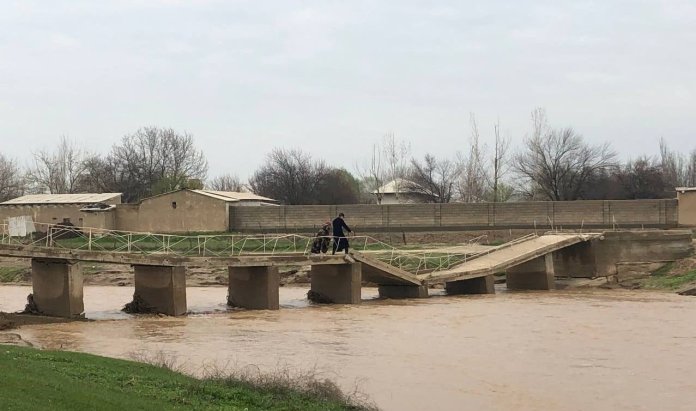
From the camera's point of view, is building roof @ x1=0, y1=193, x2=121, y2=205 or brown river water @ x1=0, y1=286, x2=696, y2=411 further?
building roof @ x1=0, y1=193, x2=121, y2=205

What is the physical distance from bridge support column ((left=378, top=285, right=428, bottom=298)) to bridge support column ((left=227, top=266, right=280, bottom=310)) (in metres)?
6.94

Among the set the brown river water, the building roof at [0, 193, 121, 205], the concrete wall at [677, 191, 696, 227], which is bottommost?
the brown river water

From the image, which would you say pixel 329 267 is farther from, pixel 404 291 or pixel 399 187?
pixel 399 187

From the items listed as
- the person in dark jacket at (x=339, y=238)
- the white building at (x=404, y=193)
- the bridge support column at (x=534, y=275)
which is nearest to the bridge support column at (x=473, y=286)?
the bridge support column at (x=534, y=275)

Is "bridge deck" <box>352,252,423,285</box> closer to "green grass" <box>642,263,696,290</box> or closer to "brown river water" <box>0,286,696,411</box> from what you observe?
"brown river water" <box>0,286,696,411</box>

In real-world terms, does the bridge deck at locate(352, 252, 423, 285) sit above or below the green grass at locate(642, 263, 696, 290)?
above

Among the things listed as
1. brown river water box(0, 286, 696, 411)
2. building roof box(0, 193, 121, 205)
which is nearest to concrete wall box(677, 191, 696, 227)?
brown river water box(0, 286, 696, 411)

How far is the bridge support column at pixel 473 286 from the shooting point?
36969 millimetres

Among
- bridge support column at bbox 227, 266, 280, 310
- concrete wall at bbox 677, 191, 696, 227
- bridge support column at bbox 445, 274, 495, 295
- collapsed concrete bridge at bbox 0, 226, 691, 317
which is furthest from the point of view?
concrete wall at bbox 677, 191, 696, 227

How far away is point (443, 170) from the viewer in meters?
100

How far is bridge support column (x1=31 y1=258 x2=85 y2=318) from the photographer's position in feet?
83.3

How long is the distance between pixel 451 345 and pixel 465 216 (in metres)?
38.2

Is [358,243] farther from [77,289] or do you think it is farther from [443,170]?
[443,170]

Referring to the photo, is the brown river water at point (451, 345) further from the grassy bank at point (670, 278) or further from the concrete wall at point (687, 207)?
the concrete wall at point (687, 207)
